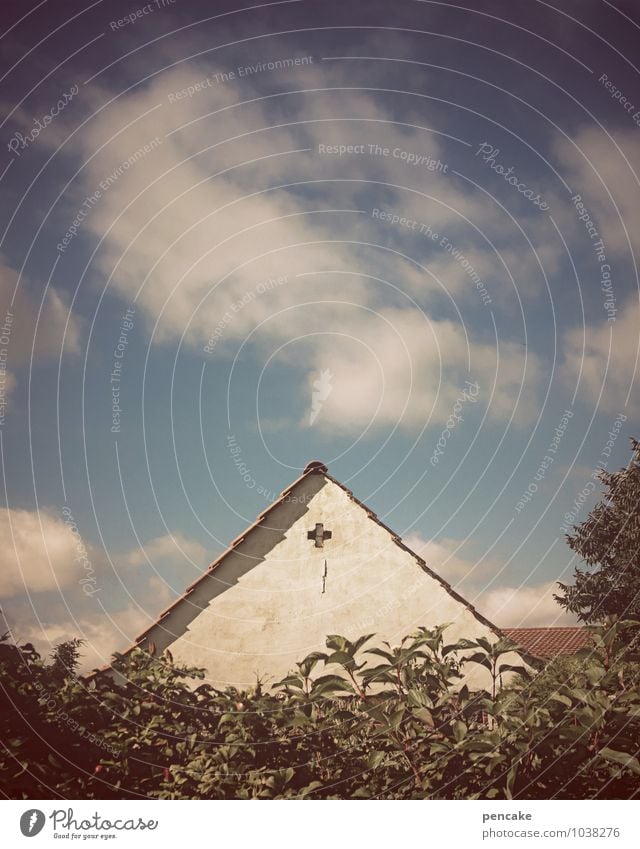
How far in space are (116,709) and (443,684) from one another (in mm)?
2429

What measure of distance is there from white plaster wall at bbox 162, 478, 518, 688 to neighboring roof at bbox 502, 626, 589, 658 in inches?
494

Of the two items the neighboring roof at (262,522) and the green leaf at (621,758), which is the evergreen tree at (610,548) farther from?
the green leaf at (621,758)

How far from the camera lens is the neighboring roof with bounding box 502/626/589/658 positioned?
63.8 ft

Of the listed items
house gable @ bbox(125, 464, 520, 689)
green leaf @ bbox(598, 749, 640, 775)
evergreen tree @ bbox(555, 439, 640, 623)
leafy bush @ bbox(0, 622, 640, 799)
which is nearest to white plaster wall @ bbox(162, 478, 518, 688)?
house gable @ bbox(125, 464, 520, 689)

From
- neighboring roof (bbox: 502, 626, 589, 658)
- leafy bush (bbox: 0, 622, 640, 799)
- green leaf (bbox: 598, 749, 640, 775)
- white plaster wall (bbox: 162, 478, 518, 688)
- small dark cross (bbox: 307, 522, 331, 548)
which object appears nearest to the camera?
green leaf (bbox: 598, 749, 640, 775)

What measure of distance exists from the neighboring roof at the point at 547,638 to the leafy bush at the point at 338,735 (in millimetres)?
17116

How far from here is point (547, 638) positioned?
71.5 feet

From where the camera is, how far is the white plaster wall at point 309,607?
798 cm

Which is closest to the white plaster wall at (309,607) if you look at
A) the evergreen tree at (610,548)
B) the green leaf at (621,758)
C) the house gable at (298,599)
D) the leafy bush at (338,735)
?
the house gable at (298,599)

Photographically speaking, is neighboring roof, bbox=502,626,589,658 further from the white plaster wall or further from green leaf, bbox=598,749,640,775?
green leaf, bbox=598,749,640,775

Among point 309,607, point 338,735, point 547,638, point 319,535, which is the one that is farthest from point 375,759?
point 547,638

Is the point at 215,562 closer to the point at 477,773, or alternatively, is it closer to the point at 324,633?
the point at 324,633

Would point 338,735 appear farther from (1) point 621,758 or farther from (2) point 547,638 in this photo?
(2) point 547,638
